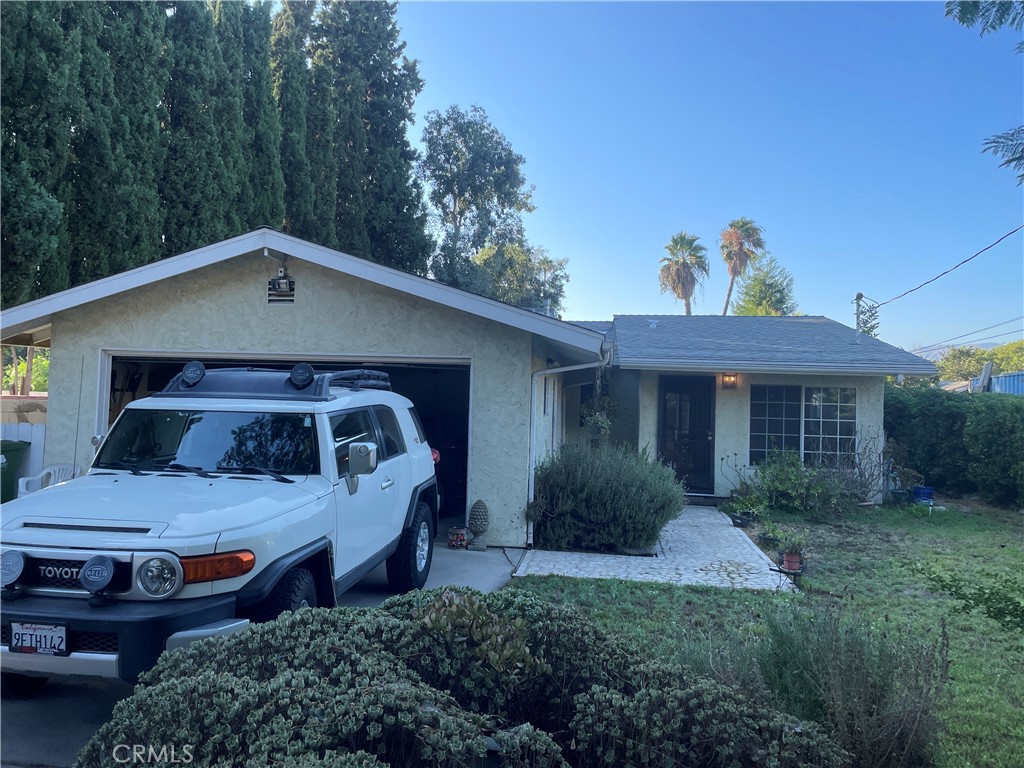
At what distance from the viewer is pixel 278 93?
22234 millimetres

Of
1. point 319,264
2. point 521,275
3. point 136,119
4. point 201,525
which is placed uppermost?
point 521,275

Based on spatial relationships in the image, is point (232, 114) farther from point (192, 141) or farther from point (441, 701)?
point (441, 701)

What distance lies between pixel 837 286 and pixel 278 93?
23.7 meters

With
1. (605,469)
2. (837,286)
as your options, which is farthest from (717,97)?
(837,286)

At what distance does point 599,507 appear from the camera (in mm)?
9422

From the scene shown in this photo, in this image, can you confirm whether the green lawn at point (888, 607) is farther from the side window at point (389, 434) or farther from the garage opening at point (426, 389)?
the garage opening at point (426, 389)

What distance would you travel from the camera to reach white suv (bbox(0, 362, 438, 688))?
3.73 meters

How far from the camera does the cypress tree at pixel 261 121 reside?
19891 mm

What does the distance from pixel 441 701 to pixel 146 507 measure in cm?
264

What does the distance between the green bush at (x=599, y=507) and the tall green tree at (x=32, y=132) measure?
31.3ft

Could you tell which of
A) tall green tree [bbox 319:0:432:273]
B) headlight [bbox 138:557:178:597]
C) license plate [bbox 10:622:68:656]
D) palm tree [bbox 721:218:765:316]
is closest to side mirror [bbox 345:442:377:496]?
headlight [bbox 138:557:178:597]

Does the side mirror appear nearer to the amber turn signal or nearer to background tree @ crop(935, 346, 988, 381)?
the amber turn signal

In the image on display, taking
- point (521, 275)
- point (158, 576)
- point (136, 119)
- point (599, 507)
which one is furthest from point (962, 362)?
point (158, 576)

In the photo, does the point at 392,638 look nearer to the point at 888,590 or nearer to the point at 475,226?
the point at 888,590
